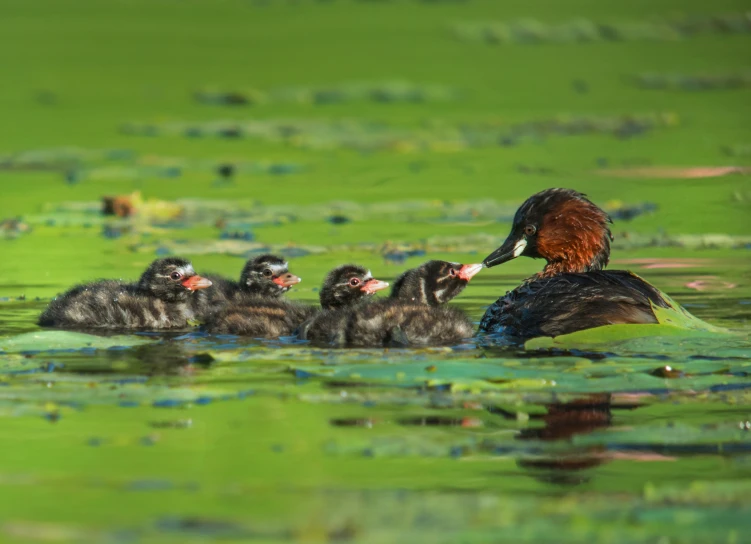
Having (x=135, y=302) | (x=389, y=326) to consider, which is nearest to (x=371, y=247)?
(x=135, y=302)

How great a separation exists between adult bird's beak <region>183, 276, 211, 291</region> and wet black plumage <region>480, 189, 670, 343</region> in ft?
5.93

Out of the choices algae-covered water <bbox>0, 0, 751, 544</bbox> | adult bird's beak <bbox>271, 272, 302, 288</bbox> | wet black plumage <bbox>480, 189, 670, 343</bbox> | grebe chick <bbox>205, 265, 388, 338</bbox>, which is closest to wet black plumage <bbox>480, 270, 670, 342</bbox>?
wet black plumage <bbox>480, 189, 670, 343</bbox>

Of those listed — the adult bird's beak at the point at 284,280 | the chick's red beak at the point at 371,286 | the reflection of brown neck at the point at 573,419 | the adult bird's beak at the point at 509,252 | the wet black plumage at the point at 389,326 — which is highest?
the adult bird's beak at the point at 509,252

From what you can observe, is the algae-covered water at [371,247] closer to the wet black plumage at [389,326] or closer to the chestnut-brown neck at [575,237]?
the wet black plumage at [389,326]

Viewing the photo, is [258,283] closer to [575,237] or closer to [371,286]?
[371,286]

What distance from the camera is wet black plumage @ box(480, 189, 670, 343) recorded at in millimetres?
8000

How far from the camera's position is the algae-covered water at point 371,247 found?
4.90 metres

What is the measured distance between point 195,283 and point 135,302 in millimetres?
415

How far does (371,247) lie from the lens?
1202 cm

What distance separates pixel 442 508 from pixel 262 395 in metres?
1.94

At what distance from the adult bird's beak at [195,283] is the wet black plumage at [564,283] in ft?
5.93

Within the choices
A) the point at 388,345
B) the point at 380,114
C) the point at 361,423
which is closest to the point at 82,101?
the point at 380,114

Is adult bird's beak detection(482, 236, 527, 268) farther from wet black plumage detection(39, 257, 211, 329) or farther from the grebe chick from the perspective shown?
wet black plumage detection(39, 257, 211, 329)

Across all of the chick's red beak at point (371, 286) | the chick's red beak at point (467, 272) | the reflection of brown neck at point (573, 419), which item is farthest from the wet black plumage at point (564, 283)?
the reflection of brown neck at point (573, 419)
